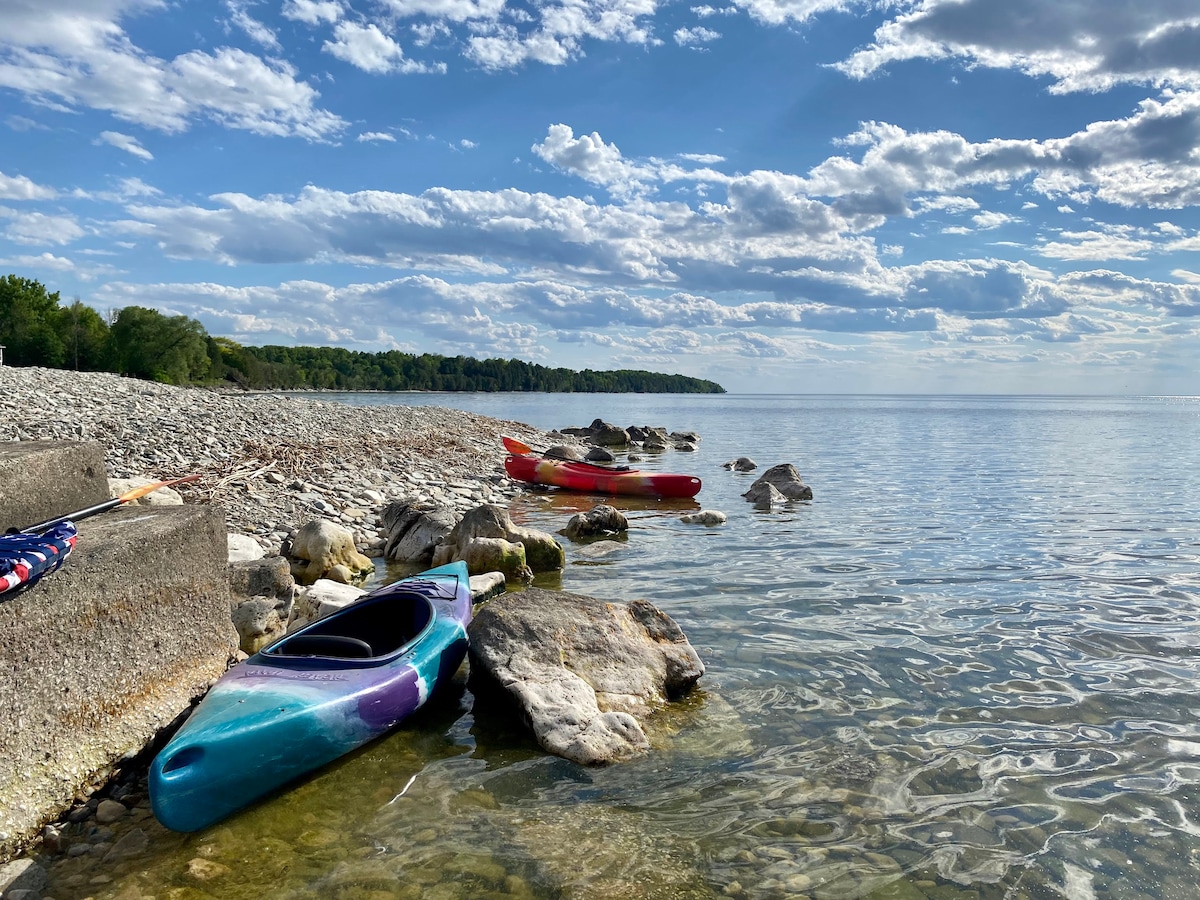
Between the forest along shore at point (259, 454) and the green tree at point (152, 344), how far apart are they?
206 ft

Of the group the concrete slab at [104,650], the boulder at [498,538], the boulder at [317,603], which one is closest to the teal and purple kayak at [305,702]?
the concrete slab at [104,650]

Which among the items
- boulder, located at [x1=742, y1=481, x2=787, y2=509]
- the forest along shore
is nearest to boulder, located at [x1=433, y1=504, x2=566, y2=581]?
the forest along shore

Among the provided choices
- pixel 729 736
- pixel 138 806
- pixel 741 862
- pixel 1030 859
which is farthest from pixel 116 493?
pixel 1030 859

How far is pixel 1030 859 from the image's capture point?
14.0 feet

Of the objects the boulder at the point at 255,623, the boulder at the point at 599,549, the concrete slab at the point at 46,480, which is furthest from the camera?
the boulder at the point at 599,549

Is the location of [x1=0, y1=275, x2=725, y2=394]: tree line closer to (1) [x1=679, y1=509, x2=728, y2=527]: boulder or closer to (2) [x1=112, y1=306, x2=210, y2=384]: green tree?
(2) [x1=112, y1=306, x2=210, y2=384]: green tree

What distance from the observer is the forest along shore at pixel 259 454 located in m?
13.0

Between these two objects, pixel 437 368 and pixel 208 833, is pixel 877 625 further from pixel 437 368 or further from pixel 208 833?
pixel 437 368

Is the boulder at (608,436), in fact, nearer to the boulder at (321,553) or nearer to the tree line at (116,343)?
the boulder at (321,553)

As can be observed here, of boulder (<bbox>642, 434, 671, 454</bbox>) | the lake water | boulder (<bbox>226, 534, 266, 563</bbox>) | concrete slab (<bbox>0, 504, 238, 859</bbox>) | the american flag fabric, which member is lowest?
boulder (<bbox>642, 434, 671, 454</bbox>)

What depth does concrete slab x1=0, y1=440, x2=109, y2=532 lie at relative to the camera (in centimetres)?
519

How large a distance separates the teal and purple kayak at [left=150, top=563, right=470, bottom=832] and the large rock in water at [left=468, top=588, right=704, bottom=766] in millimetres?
486

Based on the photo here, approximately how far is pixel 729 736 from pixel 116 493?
8.20 metres

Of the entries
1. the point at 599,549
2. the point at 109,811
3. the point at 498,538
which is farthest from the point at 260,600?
the point at 599,549
